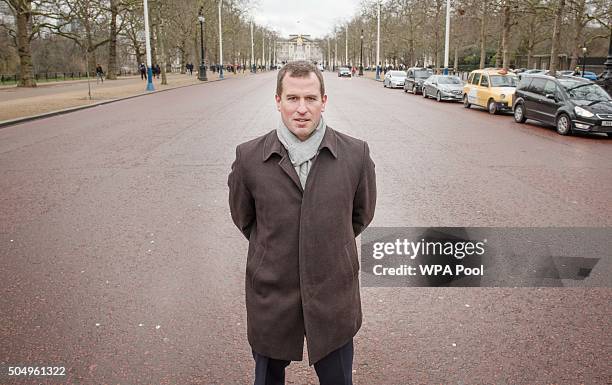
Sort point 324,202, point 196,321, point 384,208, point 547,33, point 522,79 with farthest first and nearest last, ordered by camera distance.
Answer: point 547,33
point 522,79
point 384,208
point 196,321
point 324,202

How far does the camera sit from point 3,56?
A: 151 ft

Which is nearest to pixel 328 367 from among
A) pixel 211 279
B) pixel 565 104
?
pixel 211 279

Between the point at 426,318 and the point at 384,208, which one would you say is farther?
the point at 384,208

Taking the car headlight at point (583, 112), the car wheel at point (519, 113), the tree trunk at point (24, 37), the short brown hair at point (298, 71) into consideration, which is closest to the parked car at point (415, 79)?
the car wheel at point (519, 113)

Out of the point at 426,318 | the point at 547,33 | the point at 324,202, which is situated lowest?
the point at 426,318

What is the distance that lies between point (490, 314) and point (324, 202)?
2452 millimetres

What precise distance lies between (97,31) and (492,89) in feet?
187

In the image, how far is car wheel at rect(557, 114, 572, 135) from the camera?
14352 millimetres

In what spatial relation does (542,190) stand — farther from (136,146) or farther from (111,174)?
(136,146)

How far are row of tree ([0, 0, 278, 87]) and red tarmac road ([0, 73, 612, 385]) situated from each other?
22908 millimetres

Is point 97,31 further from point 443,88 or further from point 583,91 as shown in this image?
point 583,91

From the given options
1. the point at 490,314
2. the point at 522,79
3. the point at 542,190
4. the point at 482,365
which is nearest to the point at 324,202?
the point at 482,365

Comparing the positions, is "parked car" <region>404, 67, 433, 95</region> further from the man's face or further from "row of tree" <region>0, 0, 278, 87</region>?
the man's face

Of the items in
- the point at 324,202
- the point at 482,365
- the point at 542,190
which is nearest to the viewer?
the point at 324,202
